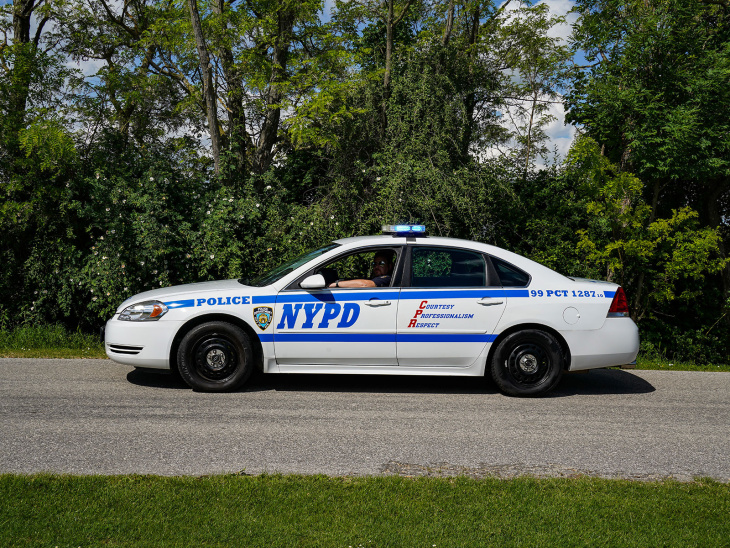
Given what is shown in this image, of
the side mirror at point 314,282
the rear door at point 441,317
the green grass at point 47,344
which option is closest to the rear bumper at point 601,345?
the rear door at point 441,317

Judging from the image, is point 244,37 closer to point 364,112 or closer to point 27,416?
point 364,112

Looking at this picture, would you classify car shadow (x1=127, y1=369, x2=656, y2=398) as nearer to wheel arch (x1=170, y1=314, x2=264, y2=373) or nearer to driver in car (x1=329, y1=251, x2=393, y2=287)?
Answer: wheel arch (x1=170, y1=314, x2=264, y2=373)

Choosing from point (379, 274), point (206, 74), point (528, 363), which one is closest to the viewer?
point (528, 363)

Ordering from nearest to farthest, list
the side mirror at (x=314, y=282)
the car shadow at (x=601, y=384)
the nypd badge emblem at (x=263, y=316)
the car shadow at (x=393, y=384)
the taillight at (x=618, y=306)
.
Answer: the side mirror at (x=314, y=282) → the nypd badge emblem at (x=263, y=316) → the taillight at (x=618, y=306) → the car shadow at (x=393, y=384) → the car shadow at (x=601, y=384)

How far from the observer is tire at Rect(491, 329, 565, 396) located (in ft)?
22.5

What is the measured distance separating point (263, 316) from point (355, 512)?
314 cm

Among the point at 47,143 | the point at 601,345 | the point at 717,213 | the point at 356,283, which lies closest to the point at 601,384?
the point at 601,345

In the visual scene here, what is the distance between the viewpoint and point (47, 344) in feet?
31.7

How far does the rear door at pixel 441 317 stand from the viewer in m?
6.74

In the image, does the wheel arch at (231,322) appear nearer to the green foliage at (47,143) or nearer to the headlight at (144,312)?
the headlight at (144,312)

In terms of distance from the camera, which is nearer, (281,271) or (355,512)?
(355,512)

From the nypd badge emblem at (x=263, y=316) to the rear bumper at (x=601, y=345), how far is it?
308 cm

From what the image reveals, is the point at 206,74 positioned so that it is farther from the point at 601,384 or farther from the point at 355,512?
the point at 355,512

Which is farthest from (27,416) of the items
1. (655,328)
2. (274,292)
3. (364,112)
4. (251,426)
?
(655,328)
